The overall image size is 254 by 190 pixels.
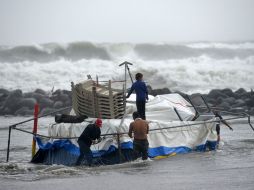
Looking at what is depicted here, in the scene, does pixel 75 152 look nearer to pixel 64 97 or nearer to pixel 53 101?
pixel 53 101

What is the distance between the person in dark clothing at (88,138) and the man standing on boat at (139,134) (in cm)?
76

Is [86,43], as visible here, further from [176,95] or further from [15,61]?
[176,95]

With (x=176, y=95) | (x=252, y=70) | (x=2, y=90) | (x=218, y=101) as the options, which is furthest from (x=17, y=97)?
(x=252, y=70)

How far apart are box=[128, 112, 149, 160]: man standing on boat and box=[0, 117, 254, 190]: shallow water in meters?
0.35

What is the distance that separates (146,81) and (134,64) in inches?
886

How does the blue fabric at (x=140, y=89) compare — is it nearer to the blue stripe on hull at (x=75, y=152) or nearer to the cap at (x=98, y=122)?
the blue stripe on hull at (x=75, y=152)

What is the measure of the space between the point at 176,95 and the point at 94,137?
4.84 meters

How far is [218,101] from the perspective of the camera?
109 feet

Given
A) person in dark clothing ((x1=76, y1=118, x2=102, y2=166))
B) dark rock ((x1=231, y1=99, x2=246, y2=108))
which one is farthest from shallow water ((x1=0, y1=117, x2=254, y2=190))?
dark rock ((x1=231, y1=99, x2=246, y2=108))

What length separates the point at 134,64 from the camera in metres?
48.8

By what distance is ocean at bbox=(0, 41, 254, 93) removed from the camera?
141 feet

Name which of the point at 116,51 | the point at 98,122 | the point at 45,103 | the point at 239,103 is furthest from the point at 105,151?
the point at 116,51

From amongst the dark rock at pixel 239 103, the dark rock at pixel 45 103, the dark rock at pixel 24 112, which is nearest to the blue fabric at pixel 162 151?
the dark rock at pixel 239 103

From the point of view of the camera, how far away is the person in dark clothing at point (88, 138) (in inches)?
643
